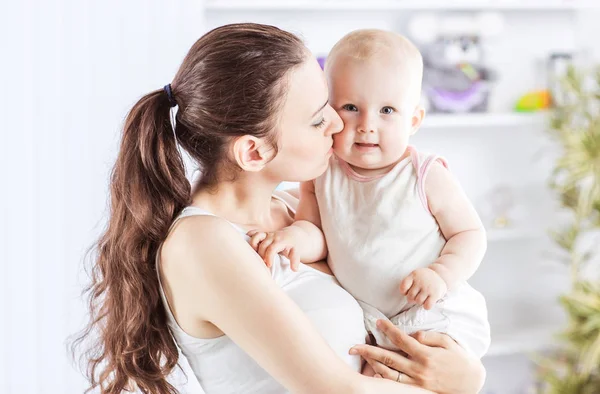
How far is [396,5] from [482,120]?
0.70 meters

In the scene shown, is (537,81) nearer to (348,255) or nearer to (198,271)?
(348,255)

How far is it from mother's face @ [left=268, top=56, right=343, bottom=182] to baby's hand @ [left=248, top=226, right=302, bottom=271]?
11 centimetres

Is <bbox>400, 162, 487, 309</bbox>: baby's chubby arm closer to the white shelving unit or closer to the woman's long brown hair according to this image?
the woman's long brown hair

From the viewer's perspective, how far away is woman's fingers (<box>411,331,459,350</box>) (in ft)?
4.69

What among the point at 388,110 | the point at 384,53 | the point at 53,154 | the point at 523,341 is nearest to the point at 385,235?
the point at 388,110

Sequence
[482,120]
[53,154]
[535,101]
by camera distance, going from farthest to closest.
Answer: [535,101] < [482,120] < [53,154]

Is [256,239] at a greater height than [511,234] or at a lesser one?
greater

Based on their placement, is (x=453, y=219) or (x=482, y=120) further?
(x=482, y=120)

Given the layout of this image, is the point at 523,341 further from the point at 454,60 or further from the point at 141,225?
the point at 141,225

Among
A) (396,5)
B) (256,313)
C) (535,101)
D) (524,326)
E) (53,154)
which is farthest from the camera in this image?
(524,326)

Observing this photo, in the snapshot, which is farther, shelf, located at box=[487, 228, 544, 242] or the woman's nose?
shelf, located at box=[487, 228, 544, 242]

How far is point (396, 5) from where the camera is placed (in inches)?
146

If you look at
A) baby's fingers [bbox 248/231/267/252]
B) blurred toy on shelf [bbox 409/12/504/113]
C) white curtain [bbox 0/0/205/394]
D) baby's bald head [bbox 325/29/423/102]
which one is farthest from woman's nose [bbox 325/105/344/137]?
blurred toy on shelf [bbox 409/12/504/113]

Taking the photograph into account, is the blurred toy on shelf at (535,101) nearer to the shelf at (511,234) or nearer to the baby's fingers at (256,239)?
the shelf at (511,234)
